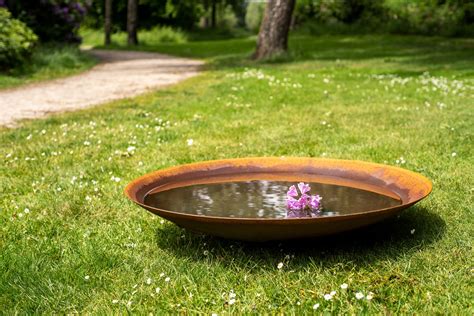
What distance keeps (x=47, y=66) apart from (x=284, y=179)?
14.1 metres

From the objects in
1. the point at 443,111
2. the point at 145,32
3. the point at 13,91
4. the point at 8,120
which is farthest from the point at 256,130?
the point at 145,32

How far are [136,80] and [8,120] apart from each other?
6.44 m

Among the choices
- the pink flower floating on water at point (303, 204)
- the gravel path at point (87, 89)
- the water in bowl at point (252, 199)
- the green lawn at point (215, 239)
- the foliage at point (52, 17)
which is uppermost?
the foliage at point (52, 17)

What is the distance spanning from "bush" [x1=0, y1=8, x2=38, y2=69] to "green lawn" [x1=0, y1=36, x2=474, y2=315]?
629cm

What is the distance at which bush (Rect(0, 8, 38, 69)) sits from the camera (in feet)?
49.3

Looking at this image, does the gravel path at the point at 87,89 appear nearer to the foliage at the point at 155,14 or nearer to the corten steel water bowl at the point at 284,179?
the corten steel water bowl at the point at 284,179

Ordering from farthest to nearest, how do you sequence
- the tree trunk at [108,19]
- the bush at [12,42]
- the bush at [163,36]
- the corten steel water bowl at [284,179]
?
the bush at [163,36]
the tree trunk at [108,19]
the bush at [12,42]
the corten steel water bowl at [284,179]

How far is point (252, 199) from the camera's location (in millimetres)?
4207

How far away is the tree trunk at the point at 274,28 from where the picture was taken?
59.4 feet

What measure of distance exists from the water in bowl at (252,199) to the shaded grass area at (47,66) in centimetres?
1043

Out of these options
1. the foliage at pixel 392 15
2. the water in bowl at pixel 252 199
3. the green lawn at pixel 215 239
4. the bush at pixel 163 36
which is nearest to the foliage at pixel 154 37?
the bush at pixel 163 36

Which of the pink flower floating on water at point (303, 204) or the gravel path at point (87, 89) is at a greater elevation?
the pink flower floating on water at point (303, 204)

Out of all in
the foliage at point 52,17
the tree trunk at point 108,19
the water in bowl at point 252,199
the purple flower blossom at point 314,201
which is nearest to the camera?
the purple flower blossom at point 314,201

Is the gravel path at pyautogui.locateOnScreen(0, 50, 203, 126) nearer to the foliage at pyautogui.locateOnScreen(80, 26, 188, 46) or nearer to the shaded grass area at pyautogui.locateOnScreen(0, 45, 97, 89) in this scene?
the shaded grass area at pyautogui.locateOnScreen(0, 45, 97, 89)
